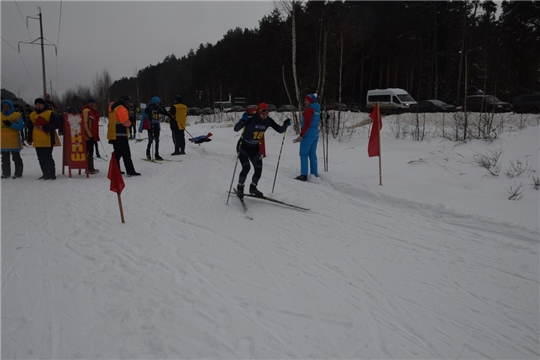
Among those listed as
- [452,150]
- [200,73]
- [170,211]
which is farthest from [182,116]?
[200,73]

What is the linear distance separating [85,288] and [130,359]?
1.27 meters

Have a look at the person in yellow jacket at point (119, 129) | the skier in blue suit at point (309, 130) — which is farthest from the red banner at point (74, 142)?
the skier in blue suit at point (309, 130)

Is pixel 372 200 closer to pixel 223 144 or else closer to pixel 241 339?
pixel 241 339

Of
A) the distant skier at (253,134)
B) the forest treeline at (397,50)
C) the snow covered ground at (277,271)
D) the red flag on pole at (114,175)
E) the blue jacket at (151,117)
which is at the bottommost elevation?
the snow covered ground at (277,271)

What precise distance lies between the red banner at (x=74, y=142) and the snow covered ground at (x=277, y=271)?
106 cm

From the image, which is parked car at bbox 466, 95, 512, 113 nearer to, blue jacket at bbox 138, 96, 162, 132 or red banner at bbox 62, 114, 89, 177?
blue jacket at bbox 138, 96, 162, 132

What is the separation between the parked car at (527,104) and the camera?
72.7 ft

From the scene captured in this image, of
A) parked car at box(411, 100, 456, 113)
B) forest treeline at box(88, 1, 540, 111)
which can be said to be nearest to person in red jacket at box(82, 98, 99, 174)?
forest treeline at box(88, 1, 540, 111)

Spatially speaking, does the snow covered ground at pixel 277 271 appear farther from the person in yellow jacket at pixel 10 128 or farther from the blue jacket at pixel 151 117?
the blue jacket at pixel 151 117

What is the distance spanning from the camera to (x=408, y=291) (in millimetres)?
3611

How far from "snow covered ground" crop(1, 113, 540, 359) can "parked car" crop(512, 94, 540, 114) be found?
19.0m

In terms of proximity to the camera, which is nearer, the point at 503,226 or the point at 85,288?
the point at 85,288

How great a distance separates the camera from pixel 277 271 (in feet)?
13.1

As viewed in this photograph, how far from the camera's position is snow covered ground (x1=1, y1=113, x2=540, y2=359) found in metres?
2.80
